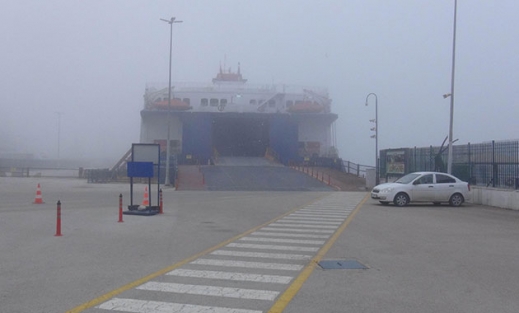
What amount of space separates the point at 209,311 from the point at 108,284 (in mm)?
2164

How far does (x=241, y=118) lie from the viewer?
6156 cm

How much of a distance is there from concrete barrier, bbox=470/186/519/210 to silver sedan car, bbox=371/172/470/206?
108 cm

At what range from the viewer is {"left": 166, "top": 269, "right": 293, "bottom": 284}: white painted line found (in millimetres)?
9148

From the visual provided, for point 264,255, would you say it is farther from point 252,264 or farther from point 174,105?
point 174,105

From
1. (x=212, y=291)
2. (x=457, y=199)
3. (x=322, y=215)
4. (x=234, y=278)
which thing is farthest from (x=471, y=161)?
(x=212, y=291)

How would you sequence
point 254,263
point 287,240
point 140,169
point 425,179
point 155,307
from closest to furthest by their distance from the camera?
point 155,307
point 254,263
point 287,240
point 140,169
point 425,179

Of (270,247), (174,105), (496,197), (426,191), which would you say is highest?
(174,105)

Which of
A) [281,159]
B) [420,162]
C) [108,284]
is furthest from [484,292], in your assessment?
[281,159]

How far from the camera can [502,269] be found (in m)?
10.1

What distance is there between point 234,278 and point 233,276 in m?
0.17

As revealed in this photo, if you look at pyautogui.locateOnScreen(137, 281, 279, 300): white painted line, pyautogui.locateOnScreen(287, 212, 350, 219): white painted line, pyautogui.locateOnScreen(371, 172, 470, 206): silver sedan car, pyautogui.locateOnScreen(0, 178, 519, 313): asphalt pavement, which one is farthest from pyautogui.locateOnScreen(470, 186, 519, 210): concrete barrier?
pyautogui.locateOnScreen(137, 281, 279, 300): white painted line

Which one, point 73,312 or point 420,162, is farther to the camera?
point 420,162

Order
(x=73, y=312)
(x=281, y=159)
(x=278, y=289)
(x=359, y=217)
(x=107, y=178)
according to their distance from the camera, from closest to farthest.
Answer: (x=73, y=312)
(x=278, y=289)
(x=359, y=217)
(x=107, y=178)
(x=281, y=159)

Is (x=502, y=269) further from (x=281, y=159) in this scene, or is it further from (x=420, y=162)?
(x=281, y=159)
